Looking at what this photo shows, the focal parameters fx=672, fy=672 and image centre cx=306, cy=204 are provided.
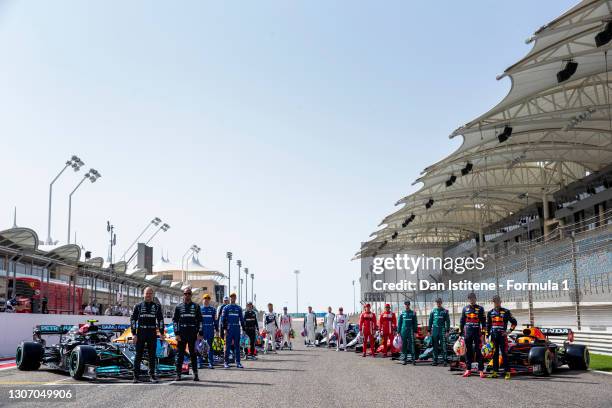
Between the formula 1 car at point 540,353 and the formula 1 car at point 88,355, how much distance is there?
673 cm

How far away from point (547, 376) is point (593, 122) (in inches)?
681

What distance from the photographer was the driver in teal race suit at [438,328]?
51.3 feet

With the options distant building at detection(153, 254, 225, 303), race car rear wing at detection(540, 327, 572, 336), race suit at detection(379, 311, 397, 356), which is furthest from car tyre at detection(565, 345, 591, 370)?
distant building at detection(153, 254, 225, 303)

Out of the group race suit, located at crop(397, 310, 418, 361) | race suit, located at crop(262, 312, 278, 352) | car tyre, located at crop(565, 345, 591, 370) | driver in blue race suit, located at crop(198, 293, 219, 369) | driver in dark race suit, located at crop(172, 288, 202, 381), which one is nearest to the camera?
driver in dark race suit, located at crop(172, 288, 202, 381)

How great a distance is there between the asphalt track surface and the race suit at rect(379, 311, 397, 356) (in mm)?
5260

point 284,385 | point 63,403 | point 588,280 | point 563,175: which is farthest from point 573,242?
point 563,175

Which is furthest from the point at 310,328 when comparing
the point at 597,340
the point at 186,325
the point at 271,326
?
the point at 186,325

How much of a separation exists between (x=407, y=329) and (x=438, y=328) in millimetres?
887

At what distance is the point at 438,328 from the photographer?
15805mm

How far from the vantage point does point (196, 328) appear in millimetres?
12453

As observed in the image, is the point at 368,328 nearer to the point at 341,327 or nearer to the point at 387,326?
the point at 387,326

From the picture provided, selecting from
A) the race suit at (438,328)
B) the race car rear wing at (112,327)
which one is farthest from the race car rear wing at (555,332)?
the race car rear wing at (112,327)

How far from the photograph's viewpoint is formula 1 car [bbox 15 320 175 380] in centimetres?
1184

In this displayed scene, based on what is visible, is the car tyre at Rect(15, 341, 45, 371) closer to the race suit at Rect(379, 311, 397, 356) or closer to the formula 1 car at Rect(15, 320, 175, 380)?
the formula 1 car at Rect(15, 320, 175, 380)
